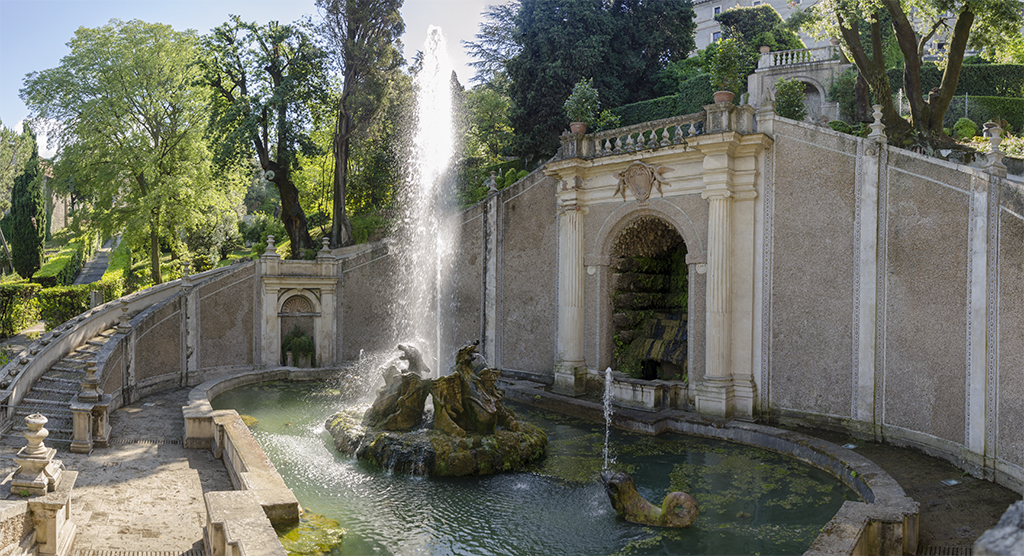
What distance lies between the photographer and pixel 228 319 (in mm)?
16484

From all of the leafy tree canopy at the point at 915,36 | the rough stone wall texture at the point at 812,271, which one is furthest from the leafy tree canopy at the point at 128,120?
the leafy tree canopy at the point at 915,36

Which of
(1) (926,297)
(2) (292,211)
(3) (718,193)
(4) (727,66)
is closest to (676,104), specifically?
(4) (727,66)

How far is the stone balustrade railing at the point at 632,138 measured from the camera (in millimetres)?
12562

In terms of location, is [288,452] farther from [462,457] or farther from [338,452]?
[462,457]

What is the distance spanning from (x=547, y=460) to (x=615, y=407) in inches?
126

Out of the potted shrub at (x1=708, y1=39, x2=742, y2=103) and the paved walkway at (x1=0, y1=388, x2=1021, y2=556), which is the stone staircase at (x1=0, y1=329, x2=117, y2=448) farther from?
the potted shrub at (x1=708, y1=39, x2=742, y2=103)

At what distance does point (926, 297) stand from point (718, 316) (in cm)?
343

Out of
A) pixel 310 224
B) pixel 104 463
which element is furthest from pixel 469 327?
pixel 310 224

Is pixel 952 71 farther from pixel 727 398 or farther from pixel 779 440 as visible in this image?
pixel 779 440

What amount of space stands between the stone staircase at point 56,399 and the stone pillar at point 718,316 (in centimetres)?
1076

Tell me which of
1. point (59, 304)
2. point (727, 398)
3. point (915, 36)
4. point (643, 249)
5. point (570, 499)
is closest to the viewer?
point (570, 499)

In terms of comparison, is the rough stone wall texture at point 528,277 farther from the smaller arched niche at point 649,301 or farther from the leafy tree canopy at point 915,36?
the leafy tree canopy at point 915,36

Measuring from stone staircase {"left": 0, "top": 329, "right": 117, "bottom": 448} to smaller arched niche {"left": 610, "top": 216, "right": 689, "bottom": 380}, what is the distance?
1051 cm

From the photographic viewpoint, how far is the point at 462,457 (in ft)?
30.0
